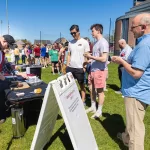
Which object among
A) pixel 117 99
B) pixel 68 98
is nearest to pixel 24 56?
pixel 117 99

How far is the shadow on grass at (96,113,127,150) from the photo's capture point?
385cm

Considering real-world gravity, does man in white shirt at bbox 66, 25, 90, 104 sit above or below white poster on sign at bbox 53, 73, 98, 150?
above

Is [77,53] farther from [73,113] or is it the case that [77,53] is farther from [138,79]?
[138,79]

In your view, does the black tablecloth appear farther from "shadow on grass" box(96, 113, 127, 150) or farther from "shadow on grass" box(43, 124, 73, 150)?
"shadow on grass" box(96, 113, 127, 150)

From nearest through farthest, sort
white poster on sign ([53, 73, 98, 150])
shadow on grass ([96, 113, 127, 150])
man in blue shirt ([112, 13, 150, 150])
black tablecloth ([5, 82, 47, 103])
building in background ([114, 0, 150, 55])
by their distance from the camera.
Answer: man in blue shirt ([112, 13, 150, 150]), white poster on sign ([53, 73, 98, 150]), black tablecloth ([5, 82, 47, 103]), shadow on grass ([96, 113, 127, 150]), building in background ([114, 0, 150, 55])

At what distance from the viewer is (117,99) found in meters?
6.46

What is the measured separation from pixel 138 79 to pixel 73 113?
88 cm

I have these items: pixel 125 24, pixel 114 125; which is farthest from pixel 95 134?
pixel 125 24

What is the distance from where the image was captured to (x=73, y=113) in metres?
2.72

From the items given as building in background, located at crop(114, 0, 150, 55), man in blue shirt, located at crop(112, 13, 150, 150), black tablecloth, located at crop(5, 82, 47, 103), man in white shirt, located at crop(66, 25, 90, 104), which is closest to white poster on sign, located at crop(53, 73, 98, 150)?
man in blue shirt, located at crop(112, 13, 150, 150)

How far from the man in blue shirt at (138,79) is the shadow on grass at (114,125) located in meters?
0.96

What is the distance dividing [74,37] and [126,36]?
90.2 feet

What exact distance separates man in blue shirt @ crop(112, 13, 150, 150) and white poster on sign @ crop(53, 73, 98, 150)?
0.58 m

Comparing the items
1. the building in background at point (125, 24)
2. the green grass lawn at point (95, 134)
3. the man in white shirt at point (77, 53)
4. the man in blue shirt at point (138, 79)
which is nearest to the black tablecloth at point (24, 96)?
the green grass lawn at point (95, 134)
